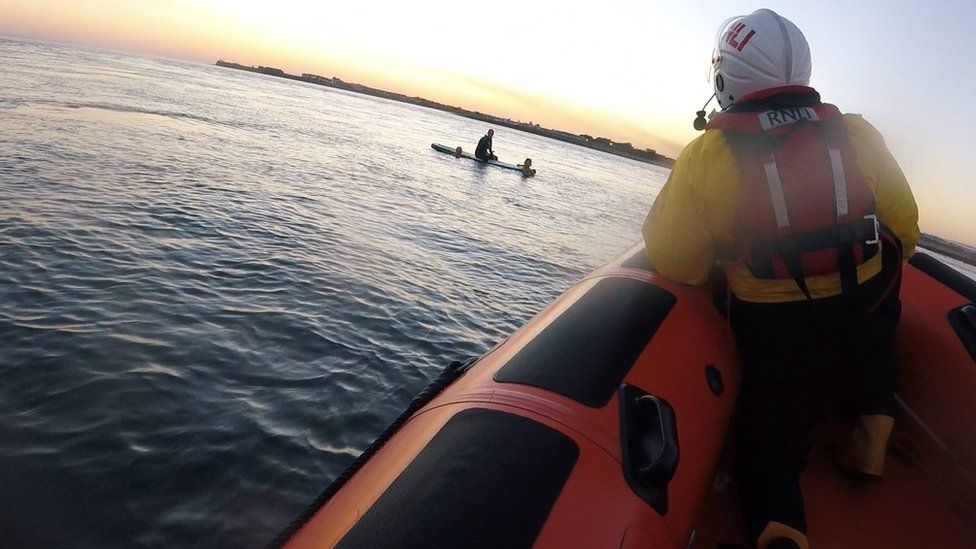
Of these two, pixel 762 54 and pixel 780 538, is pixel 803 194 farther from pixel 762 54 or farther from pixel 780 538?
pixel 780 538

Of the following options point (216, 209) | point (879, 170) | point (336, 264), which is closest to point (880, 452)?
point (879, 170)

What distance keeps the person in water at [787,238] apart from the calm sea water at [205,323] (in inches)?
95.6

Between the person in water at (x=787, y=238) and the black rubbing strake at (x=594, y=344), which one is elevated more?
the person in water at (x=787, y=238)

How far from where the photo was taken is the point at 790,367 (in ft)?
6.79

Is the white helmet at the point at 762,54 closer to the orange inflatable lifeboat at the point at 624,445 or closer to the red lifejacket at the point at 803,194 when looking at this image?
the red lifejacket at the point at 803,194

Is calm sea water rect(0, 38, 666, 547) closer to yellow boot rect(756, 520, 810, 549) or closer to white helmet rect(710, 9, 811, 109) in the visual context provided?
yellow boot rect(756, 520, 810, 549)

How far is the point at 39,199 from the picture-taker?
673 centimetres

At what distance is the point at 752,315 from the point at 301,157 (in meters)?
15.0

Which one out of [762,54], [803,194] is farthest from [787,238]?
[762,54]

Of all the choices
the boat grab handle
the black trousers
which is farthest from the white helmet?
the boat grab handle

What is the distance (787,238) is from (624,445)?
993mm

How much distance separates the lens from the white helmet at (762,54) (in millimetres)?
2104

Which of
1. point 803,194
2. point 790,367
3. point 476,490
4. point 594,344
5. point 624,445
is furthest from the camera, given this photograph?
point 594,344

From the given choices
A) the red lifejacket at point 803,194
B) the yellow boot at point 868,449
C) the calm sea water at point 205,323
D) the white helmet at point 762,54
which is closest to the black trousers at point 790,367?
the red lifejacket at point 803,194
